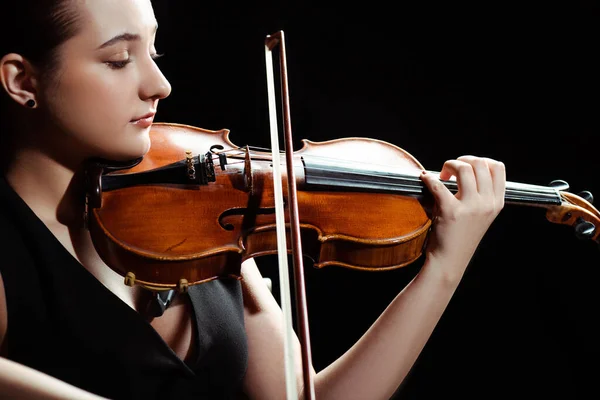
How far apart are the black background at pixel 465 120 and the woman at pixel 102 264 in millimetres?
483

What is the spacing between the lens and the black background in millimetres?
1339

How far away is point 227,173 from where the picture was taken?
2.90 feet

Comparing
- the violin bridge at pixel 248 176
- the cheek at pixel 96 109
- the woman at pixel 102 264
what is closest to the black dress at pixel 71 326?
the woman at pixel 102 264

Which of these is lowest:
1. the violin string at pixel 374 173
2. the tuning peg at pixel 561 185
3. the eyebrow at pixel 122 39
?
the tuning peg at pixel 561 185

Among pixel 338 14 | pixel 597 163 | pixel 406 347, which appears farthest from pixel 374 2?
pixel 406 347

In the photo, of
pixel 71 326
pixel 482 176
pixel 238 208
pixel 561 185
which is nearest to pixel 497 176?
pixel 482 176

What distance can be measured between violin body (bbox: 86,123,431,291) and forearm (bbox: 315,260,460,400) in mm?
53

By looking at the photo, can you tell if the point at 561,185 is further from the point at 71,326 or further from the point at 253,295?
the point at 71,326

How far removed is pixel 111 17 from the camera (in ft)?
2.50

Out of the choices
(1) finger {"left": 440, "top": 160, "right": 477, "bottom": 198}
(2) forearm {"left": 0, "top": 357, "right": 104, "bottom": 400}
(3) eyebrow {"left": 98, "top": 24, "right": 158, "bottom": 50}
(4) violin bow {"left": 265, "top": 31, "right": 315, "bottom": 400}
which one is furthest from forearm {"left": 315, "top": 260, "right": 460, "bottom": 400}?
(3) eyebrow {"left": 98, "top": 24, "right": 158, "bottom": 50}

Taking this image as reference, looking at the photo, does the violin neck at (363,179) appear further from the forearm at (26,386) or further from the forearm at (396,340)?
the forearm at (26,386)

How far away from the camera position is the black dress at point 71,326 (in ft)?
2.69

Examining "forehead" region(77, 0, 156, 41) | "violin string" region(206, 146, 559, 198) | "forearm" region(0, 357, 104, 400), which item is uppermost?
"forehead" region(77, 0, 156, 41)

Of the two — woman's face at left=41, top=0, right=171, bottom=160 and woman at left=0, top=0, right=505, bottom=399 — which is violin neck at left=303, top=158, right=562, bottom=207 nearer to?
woman at left=0, top=0, right=505, bottom=399
